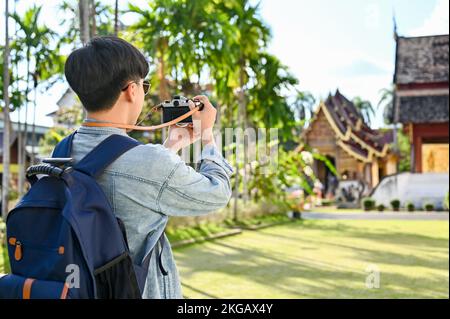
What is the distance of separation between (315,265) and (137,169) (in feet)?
28.5

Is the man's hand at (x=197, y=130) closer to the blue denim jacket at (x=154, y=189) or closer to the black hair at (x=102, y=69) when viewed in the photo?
the blue denim jacket at (x=154, y=189)

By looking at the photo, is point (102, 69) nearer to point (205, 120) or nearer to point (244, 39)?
point (205, 120)

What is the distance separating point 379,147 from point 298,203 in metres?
14.2

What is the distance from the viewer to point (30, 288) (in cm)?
141

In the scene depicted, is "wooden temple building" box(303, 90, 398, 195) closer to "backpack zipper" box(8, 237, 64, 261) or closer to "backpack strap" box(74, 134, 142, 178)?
"backpack strap" box(74, 134, 142, 178)

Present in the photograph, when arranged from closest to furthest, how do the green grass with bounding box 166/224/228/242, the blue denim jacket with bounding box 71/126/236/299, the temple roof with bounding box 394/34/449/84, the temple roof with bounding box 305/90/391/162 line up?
the blue denim jacket with bounding box 71/126/236/299 → the green grass with bounding box 166/224/228/242 → the temple roof with bounding box 394/34/449/84 → the temple roof with bounding box 305/90/391/162

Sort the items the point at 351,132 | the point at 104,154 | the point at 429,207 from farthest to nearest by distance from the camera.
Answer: the point at 351,132 < the point at 429,207 < the point at 104,154

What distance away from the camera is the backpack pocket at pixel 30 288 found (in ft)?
4.55

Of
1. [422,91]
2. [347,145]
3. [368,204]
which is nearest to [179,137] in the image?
[368,204]

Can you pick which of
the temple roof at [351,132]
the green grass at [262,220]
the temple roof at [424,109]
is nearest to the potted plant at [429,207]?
the temple roof at [424,109]

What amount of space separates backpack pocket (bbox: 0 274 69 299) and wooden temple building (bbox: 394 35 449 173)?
31.9 m

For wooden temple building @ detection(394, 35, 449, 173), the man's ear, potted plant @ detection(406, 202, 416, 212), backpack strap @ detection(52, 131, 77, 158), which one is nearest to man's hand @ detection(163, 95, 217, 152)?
the man's ear

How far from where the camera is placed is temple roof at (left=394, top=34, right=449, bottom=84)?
1315 inches

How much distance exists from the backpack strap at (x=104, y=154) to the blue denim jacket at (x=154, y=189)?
0.02 meters
